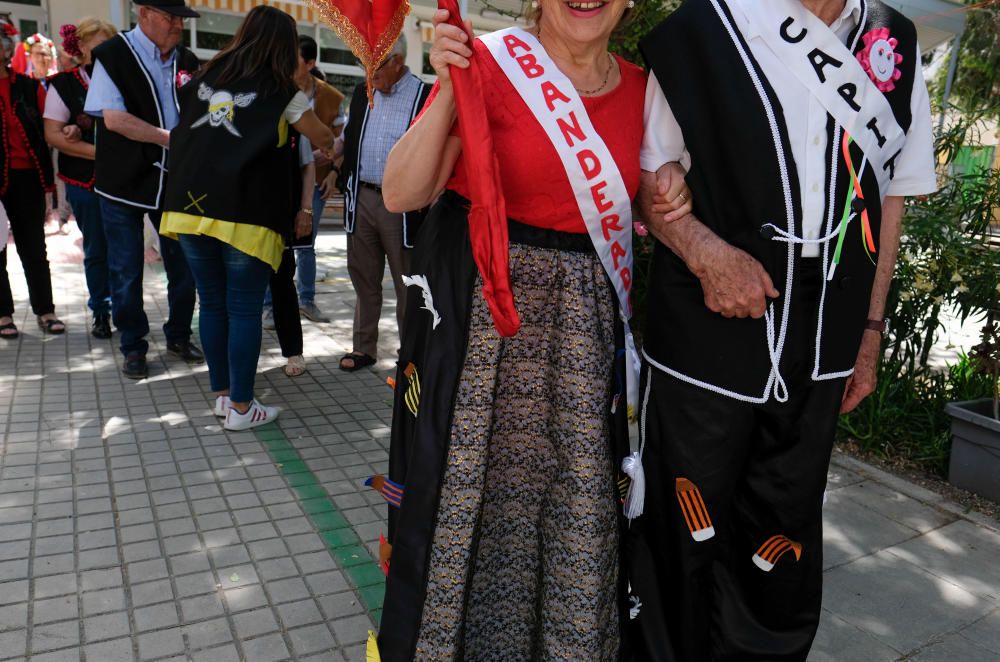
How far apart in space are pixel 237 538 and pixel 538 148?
205cm

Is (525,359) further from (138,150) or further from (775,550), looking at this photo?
(138,150)

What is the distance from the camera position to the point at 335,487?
11.8 ft

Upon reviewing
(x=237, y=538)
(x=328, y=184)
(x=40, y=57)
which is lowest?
(x=237, y=538)

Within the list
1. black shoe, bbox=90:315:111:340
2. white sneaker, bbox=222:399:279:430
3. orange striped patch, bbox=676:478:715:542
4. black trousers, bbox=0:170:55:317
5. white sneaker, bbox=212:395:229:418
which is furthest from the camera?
black shoe, bbox=90:315:111:340

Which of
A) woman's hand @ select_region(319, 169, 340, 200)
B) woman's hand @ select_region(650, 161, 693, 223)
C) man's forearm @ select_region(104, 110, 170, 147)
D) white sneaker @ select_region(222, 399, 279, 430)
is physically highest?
man's forearm @ select_region(104, 110, 170, 147)

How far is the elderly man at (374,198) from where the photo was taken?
4.85 meters

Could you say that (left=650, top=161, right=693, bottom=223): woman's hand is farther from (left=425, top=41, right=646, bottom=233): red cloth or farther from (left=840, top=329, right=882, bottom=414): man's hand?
(left=840, top=329, right=882, bottom=414): man's hand

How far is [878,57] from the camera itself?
1.88 m

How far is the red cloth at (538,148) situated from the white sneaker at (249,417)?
2593 millimetres

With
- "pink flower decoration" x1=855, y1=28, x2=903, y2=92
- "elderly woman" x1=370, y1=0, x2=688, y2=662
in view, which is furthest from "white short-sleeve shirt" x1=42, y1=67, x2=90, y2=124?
"pink flower decoration" x1=855, y1=28, x2=903, y2=92

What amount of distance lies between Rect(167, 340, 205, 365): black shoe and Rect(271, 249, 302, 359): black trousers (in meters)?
0.54

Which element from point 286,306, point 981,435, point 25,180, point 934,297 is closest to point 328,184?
point 286,306

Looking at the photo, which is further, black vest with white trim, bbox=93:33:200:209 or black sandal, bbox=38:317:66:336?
black sandal, bbox=38:317:66:336

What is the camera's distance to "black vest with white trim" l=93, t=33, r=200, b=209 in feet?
14.8
